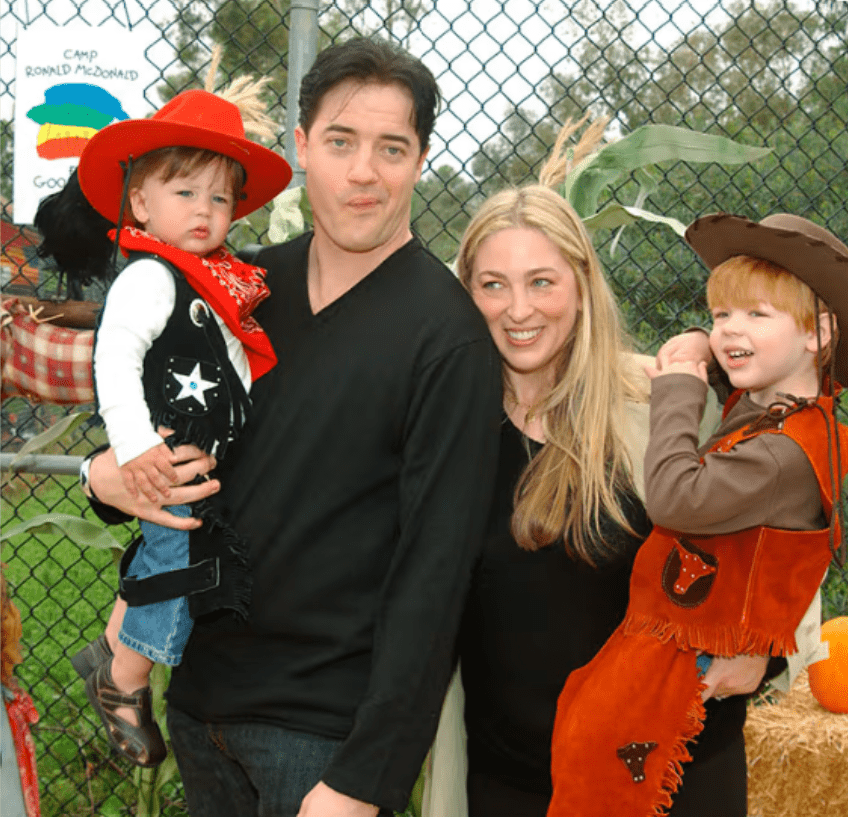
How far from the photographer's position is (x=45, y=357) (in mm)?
2311

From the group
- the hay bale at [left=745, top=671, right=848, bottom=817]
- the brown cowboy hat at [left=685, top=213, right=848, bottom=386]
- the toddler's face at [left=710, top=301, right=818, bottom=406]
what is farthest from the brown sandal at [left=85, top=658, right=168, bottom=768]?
the hay bale at [left=745, top=671, right=848, bottom=817]

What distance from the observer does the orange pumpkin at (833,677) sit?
3.22 m

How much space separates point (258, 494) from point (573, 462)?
595mm

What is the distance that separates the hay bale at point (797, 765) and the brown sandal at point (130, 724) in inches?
80.4

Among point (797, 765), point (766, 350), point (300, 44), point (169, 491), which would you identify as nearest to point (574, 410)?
point (766, 350)

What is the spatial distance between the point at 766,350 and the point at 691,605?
1.55 ft

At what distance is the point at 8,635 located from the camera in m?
2.04

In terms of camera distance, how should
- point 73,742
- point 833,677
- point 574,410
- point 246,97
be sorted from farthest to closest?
point 73,742, point 833,677, point 246,97, point 574,410

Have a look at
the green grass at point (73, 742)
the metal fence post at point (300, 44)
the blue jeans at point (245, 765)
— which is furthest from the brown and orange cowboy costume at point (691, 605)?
the green grass at point (73, 742)

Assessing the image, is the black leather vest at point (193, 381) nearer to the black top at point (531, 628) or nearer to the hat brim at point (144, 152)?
the hat brim at point (144, 152)

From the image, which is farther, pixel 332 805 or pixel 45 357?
pixel 45 357

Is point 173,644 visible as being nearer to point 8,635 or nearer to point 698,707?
point 8,635

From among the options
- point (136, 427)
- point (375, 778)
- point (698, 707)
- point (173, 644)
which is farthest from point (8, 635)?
point (698, 707)

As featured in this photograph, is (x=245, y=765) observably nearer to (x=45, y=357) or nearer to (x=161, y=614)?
(x=161, y=614)
